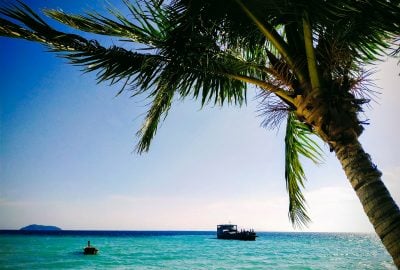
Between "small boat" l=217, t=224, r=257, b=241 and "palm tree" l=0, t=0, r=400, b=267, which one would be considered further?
"small boat" l=217, t=224, r=257, b=241

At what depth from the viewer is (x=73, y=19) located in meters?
3.19

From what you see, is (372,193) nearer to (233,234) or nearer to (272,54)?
(272,54)

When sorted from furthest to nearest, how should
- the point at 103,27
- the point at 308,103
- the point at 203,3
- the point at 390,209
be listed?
1. the point at 103,27
2. the point at 203,3
3. the point at 308,103
4. the point at 390,209

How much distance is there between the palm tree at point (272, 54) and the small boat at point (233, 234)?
54121 millimetres

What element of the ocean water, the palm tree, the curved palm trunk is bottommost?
the ocean water

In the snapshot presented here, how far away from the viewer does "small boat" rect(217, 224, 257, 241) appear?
5474 cm

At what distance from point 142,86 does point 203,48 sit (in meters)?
0.80

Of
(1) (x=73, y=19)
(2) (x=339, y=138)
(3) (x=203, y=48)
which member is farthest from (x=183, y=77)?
(2) (x=339, y=138)

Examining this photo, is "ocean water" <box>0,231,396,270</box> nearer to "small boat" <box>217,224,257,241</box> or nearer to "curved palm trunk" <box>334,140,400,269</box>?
"small boat" <box>217,224,257,241</box>

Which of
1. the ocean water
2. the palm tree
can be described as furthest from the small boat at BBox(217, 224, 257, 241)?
the palm tree

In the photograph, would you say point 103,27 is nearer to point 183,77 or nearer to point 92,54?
point 92,54

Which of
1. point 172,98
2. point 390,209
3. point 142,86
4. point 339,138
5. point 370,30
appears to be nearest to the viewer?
point 390,209

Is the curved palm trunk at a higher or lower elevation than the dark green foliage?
lower

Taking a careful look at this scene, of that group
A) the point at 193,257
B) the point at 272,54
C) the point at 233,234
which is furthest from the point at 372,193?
the point at 233,234
